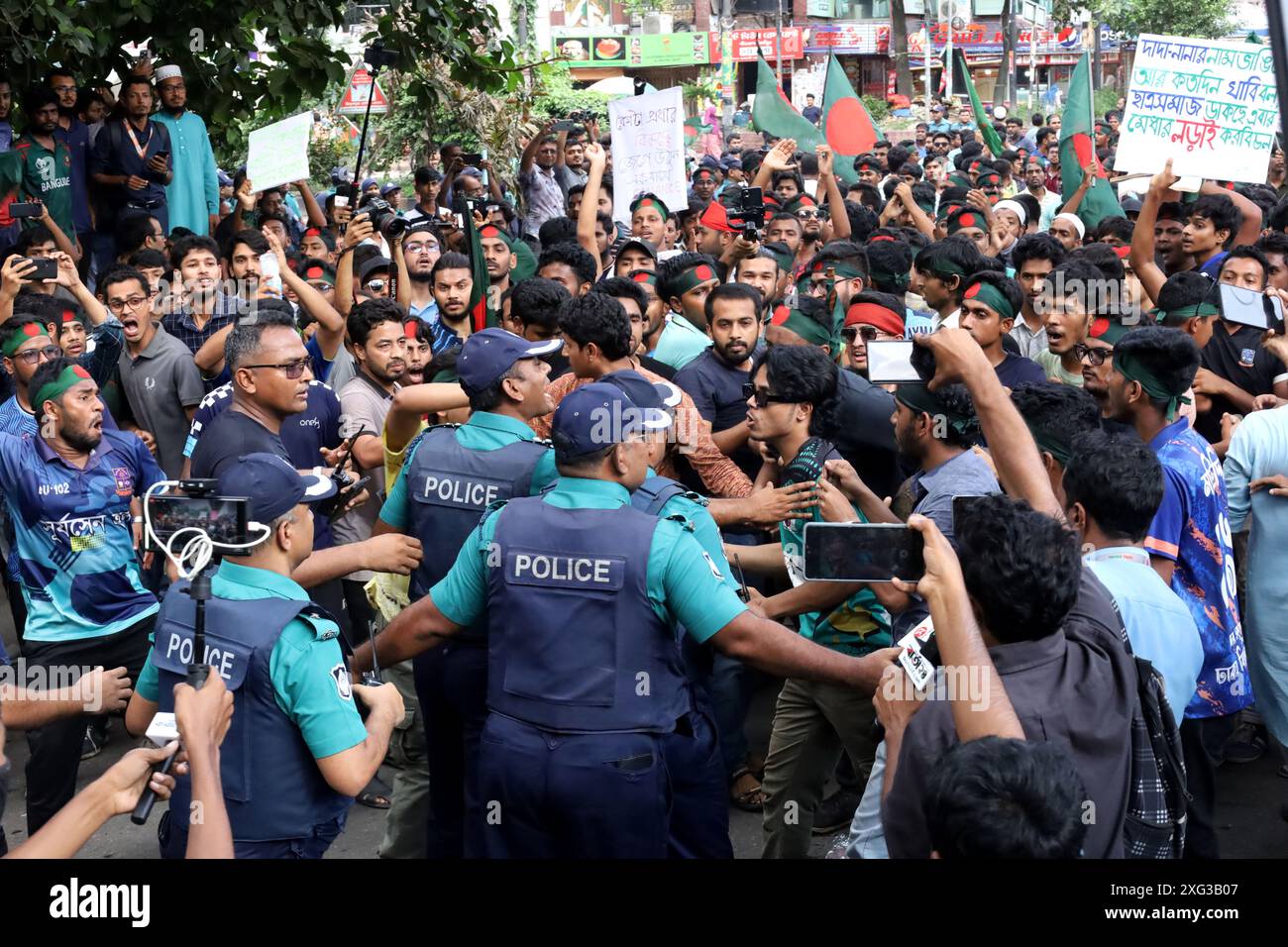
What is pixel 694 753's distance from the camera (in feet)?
12.7

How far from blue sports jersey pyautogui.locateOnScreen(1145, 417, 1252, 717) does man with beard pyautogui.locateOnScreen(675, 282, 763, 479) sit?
2112 mm

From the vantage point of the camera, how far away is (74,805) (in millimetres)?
2568

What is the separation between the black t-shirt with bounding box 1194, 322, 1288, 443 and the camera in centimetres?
639

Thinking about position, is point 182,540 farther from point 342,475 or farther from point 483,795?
point 342,475

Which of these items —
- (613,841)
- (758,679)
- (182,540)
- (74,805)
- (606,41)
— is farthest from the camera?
(606,41)

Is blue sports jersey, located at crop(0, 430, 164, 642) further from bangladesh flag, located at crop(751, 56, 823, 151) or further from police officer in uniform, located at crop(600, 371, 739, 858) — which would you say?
bangladesh flag, located at crop(751, 56, 823, 151)

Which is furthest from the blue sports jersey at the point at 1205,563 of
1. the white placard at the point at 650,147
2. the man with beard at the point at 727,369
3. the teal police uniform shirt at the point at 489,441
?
the white placard at the point at 650,147

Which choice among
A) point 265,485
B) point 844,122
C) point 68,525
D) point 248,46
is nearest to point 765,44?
point 844,122

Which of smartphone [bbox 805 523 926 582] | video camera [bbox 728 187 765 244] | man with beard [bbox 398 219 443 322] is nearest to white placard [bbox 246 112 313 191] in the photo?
man with beard [bbox 398 219 443 322]

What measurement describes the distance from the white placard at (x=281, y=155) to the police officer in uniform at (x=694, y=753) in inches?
225

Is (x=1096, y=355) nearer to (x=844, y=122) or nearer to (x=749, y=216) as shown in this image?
(x=749, y=216)
